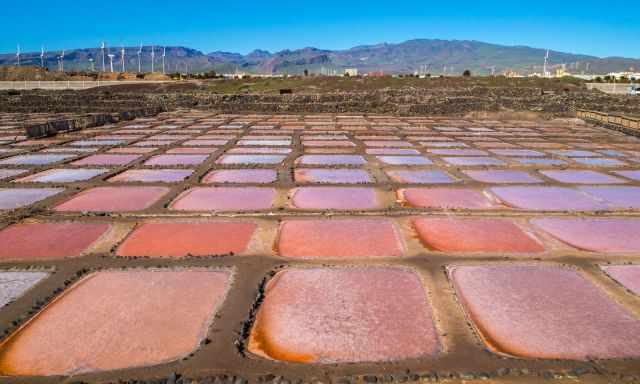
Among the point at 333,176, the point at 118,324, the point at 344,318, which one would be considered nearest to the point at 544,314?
the point at 344,318

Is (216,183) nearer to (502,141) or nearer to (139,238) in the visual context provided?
(139,238)

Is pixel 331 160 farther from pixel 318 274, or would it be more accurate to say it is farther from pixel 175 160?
pixel 318 274

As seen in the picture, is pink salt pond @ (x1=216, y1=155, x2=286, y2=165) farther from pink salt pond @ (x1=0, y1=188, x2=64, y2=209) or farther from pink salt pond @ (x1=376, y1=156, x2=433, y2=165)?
pink salt pond @ (x1=0, y1=188, x2=64, y2=209)

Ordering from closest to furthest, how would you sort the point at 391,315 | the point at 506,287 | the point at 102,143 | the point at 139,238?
the point at 391,315, the point at 506,287, the point at 139,238, the point at 102,143

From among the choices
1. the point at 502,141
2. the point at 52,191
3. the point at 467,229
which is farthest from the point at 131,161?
the point at 502,141

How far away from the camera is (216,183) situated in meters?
5.90

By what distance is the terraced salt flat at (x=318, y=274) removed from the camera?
225 centimetres

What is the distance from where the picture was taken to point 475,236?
396cm

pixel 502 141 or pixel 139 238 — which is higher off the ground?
pixel 502 141

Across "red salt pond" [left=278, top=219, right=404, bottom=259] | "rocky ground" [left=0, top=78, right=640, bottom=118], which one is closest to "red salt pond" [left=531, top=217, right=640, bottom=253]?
"red salt pond" [left=278, top=219, right=404, bottom=259]

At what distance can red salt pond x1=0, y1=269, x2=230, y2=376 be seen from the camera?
2238 mm

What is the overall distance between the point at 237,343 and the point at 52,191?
14.2 feet

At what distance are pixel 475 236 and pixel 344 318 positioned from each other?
6.11 feet

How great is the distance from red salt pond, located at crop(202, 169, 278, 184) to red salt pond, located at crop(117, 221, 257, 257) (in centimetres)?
182
